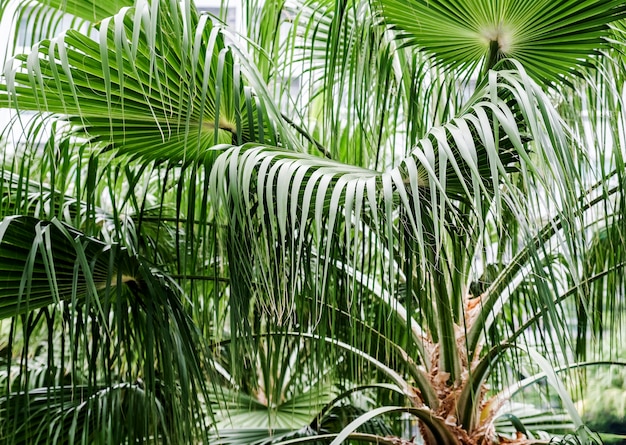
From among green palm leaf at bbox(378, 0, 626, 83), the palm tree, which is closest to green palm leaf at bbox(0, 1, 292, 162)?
the palm tree

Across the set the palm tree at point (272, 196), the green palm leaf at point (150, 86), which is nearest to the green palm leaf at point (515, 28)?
the palm tree at point (272, 196)

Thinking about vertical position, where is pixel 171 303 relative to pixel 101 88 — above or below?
below

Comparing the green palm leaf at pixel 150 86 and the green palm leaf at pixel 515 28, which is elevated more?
the green palm leaf at pixel 515 28

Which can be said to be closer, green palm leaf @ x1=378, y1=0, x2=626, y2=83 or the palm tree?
the palm tree

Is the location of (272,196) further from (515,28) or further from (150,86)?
(515,28)

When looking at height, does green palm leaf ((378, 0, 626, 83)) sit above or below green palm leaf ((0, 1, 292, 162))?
above

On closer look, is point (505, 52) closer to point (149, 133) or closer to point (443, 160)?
point (443, 160)

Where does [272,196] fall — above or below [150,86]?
below

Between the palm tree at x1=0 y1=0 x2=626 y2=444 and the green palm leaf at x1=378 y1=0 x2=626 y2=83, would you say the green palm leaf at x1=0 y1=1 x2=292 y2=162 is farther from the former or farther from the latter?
the green palm leaf at x1=378 y1=0 x2=626 y2=83

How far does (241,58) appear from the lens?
3.26 ft

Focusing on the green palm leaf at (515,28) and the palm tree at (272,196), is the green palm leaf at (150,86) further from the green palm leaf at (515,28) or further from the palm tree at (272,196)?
the green palm leaf at (515,28)

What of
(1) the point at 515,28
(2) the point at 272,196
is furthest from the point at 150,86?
(1) the point at 515,28

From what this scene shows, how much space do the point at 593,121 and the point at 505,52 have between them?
408mm

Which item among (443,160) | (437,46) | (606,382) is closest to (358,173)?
(443,160)
